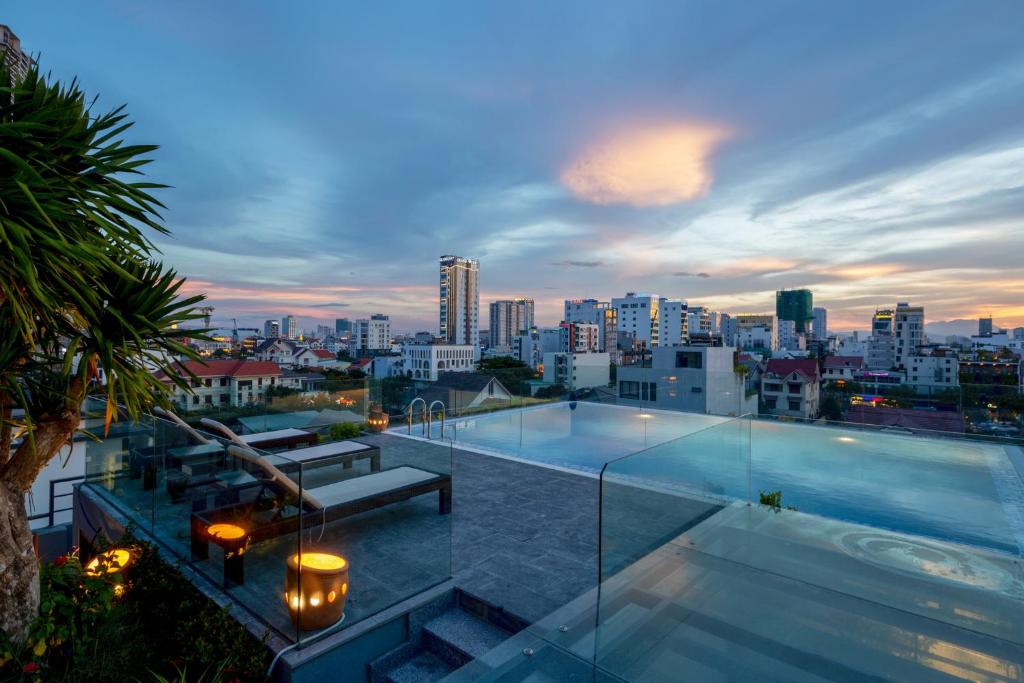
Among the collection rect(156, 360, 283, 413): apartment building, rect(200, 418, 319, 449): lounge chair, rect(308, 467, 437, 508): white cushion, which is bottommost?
rect(200, 418, 319, 449): lounge chair

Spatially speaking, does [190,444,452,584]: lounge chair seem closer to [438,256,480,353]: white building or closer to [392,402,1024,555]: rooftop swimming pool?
[392,402,1024,555]: rooftop swimming pool

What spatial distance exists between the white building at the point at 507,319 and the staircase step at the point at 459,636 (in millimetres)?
130684

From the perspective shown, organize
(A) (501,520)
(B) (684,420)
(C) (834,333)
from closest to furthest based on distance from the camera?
(A) (501,520) < (B) (684,420) < (C) (834,333)

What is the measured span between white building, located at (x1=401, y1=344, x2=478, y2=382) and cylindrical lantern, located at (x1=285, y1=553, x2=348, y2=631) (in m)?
72.7

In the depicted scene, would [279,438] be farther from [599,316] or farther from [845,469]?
[599,316]

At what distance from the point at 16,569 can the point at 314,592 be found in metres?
1.53

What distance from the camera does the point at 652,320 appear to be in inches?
3868

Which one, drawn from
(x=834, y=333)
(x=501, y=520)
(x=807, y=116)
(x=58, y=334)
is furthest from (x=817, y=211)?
(x=834, y=333)

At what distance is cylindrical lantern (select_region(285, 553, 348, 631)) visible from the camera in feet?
8.36

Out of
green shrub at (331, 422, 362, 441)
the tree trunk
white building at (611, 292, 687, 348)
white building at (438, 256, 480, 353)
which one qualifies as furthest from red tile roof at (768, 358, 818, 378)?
white building at (438, 256, 480, 353)

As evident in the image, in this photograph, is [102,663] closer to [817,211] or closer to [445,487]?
[445,487]

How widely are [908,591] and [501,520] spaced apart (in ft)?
9.73

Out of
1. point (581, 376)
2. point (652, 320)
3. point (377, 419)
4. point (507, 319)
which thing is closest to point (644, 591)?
point (377, 419)

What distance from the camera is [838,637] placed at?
8.09ft
